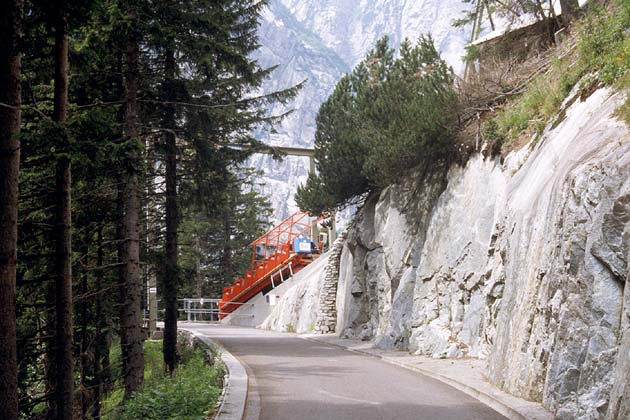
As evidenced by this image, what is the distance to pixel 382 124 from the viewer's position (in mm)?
22469

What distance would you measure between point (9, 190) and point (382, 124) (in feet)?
50.5

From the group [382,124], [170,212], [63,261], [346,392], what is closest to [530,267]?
[346,392]

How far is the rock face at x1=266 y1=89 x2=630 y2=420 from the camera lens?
314 inches

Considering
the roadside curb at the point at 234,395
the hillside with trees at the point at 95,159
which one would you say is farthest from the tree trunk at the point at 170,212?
the roadside curb at the point at 234,395

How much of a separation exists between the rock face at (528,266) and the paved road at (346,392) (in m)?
1.12

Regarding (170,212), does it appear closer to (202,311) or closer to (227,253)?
(202,311)

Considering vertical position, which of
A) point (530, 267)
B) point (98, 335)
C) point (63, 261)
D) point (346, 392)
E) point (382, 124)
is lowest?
point (346, 392)

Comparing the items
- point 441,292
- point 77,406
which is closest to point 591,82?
point 441,292

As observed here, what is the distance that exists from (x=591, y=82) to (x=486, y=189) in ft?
16.7

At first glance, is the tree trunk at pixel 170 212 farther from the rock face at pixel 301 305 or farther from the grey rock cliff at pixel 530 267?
the rock face at pixel 301 305

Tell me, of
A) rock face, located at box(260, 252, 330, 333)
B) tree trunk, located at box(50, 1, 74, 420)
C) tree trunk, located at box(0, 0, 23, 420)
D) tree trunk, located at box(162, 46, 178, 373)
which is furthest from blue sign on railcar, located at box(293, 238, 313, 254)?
tree trunk, located at box(0, 0, 23, 420)

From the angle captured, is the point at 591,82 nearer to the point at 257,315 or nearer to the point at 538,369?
the point at 538,369

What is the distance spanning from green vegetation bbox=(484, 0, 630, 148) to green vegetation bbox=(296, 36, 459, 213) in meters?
1.91

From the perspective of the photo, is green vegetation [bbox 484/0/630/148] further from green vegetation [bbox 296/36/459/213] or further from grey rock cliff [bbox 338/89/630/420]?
green vegetation [bbox 296/36/459/213]
